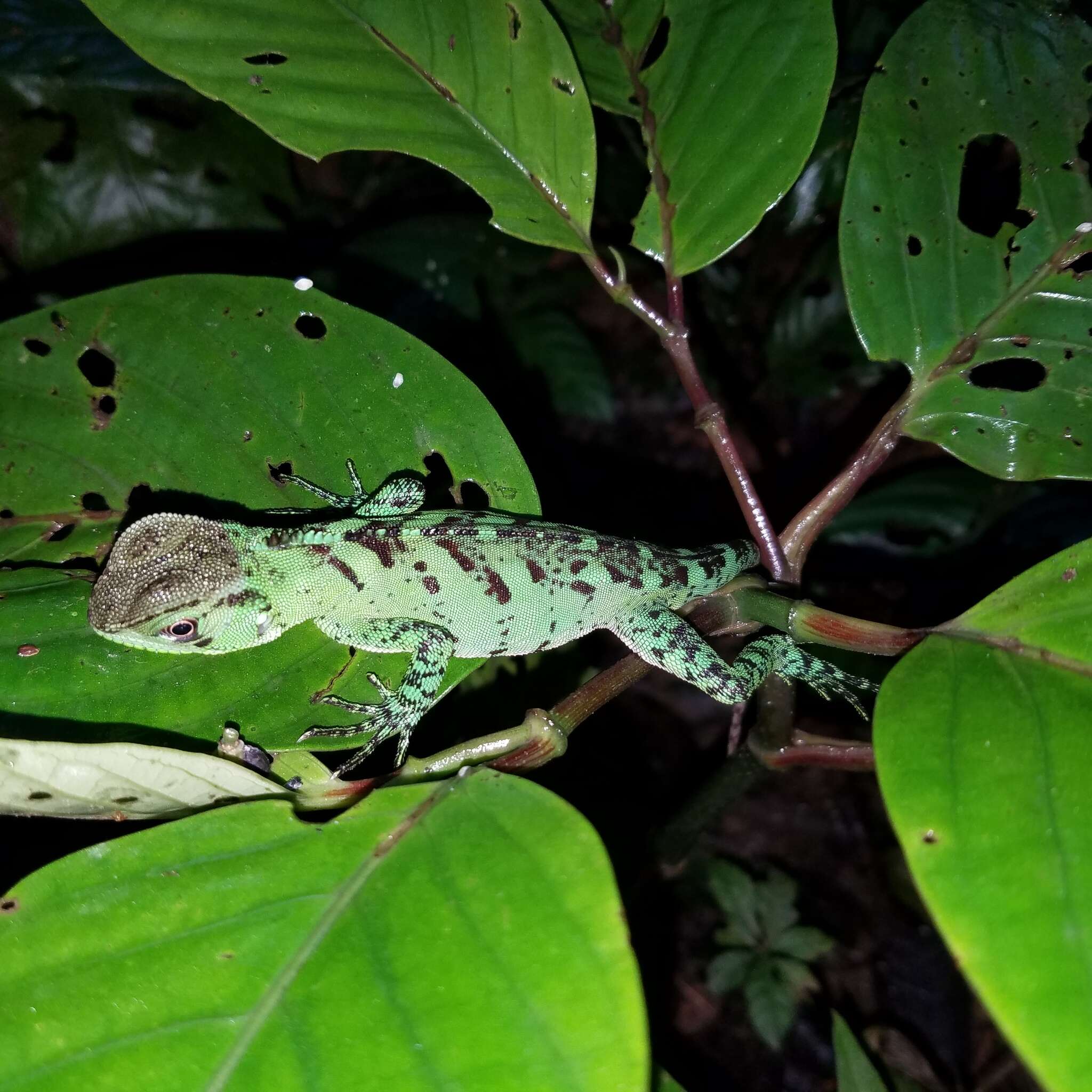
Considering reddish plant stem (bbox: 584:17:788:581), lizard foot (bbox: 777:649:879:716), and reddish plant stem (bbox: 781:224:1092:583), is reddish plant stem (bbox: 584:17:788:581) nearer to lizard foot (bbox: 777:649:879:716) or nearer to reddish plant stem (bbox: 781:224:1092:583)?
reddish plant stem (bbox: 781:224:1092:583)

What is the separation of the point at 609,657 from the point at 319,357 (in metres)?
3.83

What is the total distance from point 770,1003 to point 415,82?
5062 mm

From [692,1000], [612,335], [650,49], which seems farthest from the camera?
[612,335]

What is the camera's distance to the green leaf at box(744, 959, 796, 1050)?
4836 millimetres

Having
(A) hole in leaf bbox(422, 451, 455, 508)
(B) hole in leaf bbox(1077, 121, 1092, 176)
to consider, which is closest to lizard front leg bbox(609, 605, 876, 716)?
(A) hole in leaf bbox(422, 451, 455, 508)

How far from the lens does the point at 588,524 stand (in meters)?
5.82

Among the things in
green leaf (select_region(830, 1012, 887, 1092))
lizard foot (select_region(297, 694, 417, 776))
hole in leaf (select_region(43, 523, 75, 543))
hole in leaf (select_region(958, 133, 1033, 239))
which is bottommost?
green leaf (select_region(830, 1012, 887, 1092))

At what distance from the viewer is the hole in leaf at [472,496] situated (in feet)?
10.3

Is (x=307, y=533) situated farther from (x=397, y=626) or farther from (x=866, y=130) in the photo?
(x=866, y=130)

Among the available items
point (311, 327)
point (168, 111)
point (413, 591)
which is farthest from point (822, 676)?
point (168, 111)

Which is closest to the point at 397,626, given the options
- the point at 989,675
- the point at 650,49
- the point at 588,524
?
the point at 989,675

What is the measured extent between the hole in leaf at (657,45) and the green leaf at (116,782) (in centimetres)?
269

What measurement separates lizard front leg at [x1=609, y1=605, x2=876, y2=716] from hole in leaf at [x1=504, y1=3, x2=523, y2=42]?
86.1 inches

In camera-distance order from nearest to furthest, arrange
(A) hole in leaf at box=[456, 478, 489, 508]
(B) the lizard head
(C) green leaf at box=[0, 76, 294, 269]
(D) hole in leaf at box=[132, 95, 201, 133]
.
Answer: (B) the lizard head → (A) hole in leaf at box=[456, 478, 489, 508] → (C) green leaf at box=[0, 76, 294, 269] → (D) hole in leaf at box=[132, 95, 201, 133]
